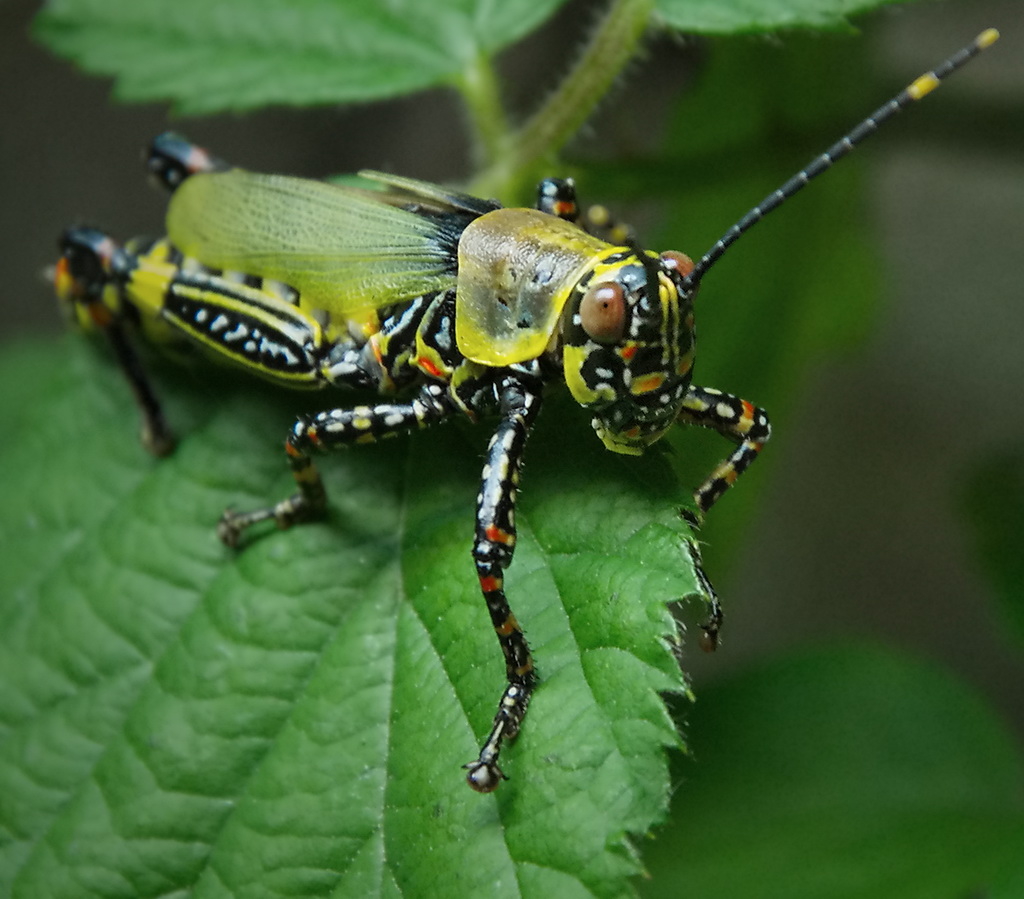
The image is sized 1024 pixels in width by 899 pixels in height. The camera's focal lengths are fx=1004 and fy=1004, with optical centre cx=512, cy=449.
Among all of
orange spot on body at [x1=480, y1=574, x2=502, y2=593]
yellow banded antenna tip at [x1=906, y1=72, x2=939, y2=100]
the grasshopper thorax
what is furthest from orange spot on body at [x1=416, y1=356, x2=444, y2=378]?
yellow banded antenna tip at [x1=906, y1=72, x2=939, y2=100]

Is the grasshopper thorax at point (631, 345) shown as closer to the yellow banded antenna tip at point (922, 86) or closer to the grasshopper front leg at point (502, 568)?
the grasshopper front leg at point (502, 568)

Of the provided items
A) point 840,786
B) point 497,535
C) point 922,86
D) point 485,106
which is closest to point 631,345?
point 497,535

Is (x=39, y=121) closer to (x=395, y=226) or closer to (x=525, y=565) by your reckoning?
(x=395, y=226)

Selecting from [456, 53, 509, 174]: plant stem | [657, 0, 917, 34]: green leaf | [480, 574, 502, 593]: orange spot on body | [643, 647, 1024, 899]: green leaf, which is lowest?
[643, 647, 1024, 899]: green leaf

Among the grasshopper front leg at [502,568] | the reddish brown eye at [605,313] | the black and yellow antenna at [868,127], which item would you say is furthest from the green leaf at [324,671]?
the black and yellow antenna at [868,127]

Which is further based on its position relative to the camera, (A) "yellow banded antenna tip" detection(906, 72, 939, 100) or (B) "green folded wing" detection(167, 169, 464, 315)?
(B) "green folded wing" detection(167, 169, 464, 315)

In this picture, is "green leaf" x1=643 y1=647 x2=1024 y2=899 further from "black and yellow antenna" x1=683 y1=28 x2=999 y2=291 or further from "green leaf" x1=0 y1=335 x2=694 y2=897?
"black and yellow antenna" x1=683 y1=28 x2=999 y2=291
